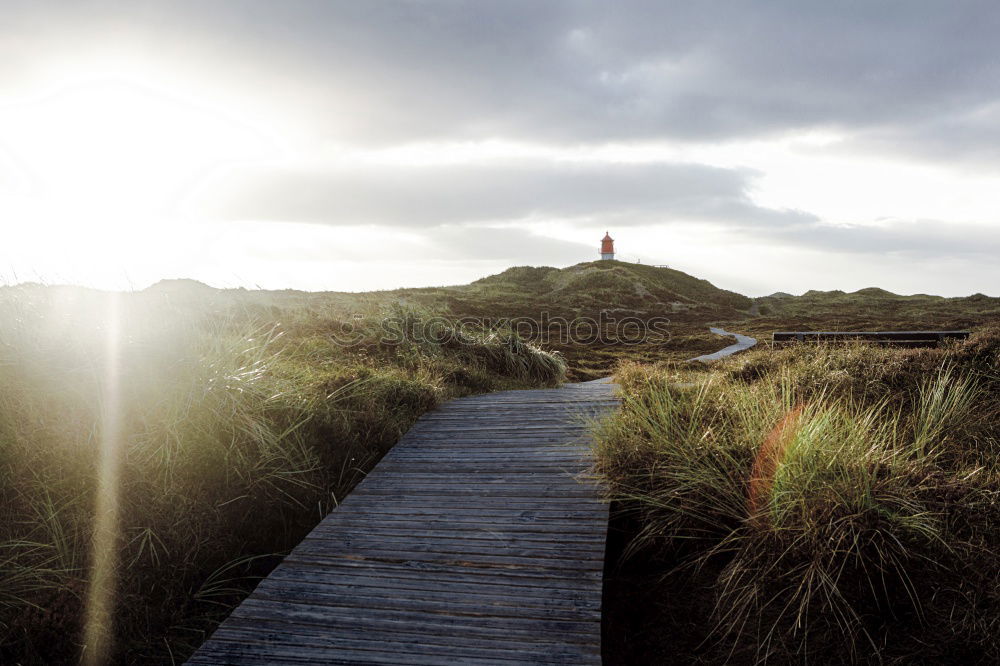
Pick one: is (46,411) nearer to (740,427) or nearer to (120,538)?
(120,538)

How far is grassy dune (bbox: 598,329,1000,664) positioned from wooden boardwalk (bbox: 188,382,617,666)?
1.38ft

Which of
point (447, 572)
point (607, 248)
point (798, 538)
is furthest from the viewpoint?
point (607, 248)

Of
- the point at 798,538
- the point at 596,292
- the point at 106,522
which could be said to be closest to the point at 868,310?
the point at 596,292

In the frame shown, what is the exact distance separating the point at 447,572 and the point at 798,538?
208cm

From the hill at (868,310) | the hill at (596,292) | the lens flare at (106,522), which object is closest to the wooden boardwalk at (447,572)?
the lens flare at (106,522)

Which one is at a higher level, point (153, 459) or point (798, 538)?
point (153, 459)

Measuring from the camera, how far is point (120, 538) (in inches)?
170

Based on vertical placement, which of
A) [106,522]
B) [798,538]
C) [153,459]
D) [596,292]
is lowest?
[106,522]

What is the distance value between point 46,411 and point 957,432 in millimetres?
7104

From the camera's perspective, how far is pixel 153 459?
4.82 meters

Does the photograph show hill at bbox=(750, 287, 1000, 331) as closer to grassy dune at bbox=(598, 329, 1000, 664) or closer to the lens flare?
grassy dune at bbox=(598, 329, 1000, 664)

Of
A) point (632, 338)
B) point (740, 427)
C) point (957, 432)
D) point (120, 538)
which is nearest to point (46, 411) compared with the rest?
point (120, 538)

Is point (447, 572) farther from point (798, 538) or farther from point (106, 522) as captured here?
point (106, 522)

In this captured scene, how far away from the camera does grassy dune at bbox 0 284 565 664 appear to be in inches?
155
